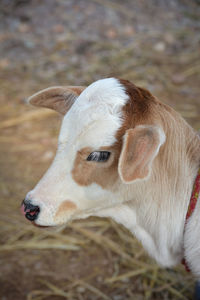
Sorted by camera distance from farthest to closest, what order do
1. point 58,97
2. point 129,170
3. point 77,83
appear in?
point 77,83 → point 58,97 → point 129,170

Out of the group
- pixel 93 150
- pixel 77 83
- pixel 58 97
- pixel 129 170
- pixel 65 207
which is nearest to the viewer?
pixel 129 170

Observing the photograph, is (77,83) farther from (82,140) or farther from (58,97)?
(82,140)

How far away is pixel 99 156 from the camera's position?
1867 millimetres

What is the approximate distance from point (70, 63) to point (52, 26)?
1153 mm

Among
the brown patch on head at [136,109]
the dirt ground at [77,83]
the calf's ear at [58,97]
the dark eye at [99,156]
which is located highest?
the brown patch on head at [136,109]

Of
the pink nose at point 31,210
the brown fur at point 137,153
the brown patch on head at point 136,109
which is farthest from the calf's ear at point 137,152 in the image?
the pink nose at point 31,210

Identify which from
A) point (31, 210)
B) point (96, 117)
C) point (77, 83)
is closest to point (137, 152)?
point (96, 117)

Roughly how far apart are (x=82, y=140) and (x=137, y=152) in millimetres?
Answer: 279

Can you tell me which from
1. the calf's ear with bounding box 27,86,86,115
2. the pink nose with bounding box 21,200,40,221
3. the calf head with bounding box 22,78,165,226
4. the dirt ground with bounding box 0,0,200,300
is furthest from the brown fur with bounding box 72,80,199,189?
the dirt ground with bounding box 0,0,200,300

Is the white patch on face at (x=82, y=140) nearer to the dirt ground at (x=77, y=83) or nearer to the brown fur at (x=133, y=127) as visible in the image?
the brown fur at (x=133, y=127)

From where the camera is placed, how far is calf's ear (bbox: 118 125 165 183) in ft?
5.53

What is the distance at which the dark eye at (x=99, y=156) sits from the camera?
185 cm

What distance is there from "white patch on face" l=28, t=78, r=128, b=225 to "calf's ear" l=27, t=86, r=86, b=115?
25 cm

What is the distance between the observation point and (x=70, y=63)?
578 cm
